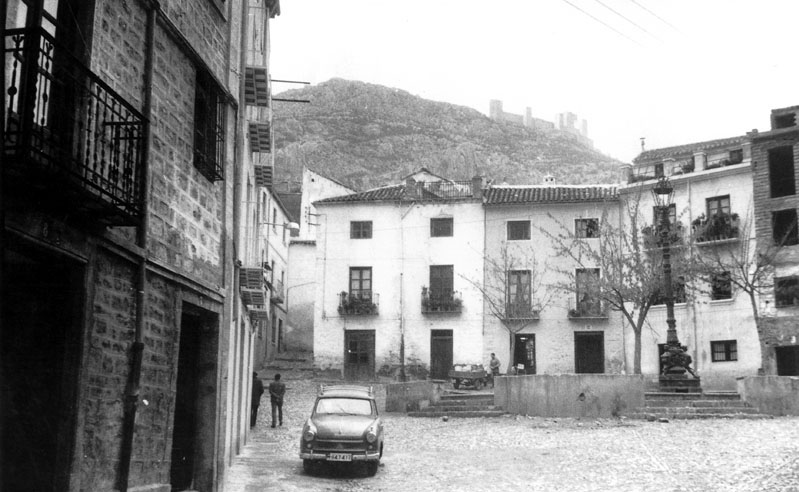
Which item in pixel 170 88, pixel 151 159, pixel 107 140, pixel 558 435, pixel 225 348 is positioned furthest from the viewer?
pixel 558 435

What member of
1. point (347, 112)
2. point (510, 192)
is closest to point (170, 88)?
point (510, 192)

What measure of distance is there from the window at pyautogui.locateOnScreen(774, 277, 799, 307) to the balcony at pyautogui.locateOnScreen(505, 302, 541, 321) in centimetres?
1050

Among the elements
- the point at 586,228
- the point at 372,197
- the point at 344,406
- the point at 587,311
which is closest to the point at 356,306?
the point at 372,197

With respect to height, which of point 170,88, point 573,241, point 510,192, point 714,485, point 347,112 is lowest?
point 714,485

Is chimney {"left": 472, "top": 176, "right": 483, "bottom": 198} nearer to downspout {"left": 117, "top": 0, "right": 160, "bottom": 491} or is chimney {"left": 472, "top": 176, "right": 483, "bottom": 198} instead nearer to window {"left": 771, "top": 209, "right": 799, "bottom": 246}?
window {"left": 771, "top": 209, "right": 799, "bottom": 246}

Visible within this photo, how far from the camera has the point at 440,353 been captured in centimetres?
4134

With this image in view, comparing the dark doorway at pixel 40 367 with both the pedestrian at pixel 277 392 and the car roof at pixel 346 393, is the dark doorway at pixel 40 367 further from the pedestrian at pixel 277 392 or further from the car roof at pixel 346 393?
the pedestrian at pixel 277 392

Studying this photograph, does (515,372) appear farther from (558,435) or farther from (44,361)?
(44,361)

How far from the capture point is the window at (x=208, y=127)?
11.6 metres

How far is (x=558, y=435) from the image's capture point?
68.0 feet

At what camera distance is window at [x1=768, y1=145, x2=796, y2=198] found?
36.3 meters

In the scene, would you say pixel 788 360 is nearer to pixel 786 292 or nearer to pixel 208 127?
pixel 786 292

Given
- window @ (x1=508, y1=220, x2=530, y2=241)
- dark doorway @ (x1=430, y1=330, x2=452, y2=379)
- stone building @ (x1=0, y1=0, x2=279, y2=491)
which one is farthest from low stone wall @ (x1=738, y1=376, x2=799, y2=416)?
window @ (x1=508, y1=220, x2=530, y2=241)

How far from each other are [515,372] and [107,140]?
32.2m
